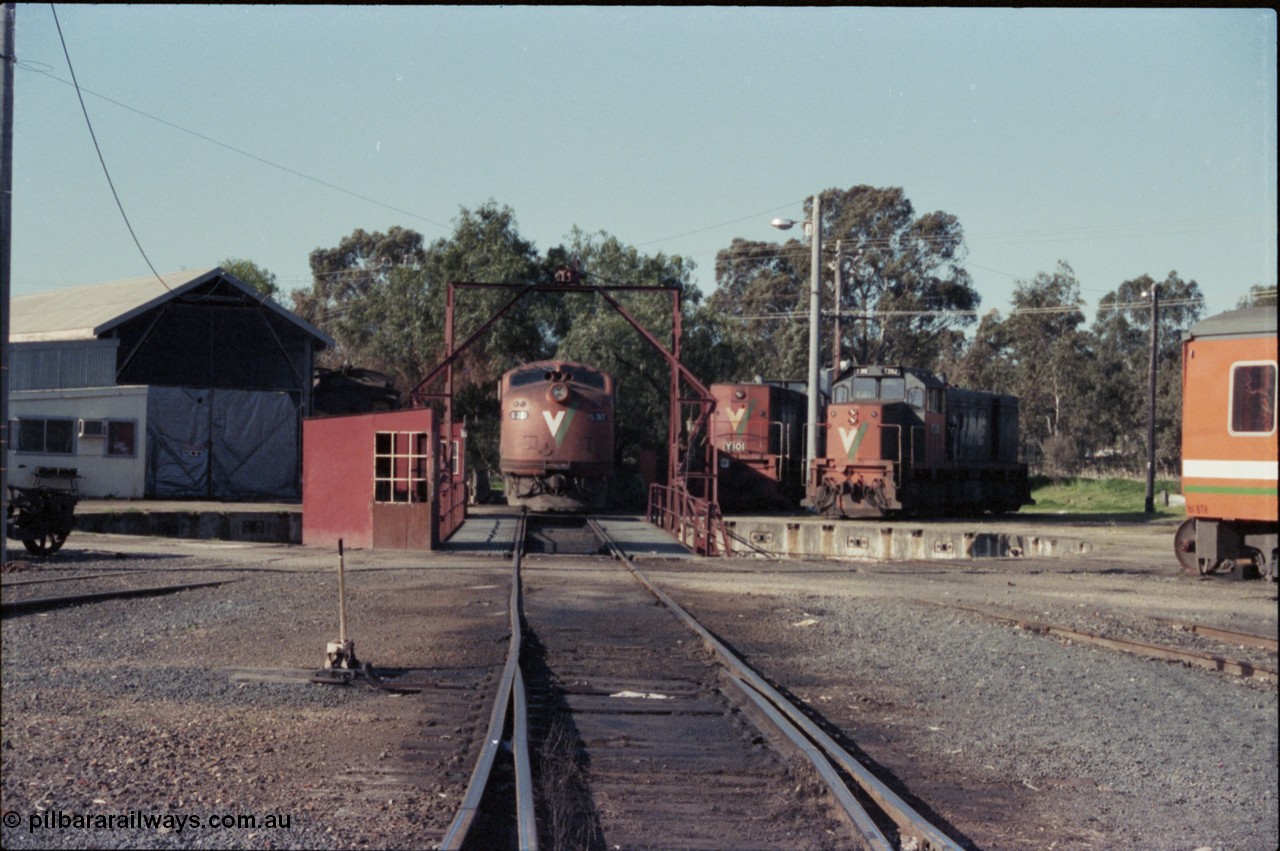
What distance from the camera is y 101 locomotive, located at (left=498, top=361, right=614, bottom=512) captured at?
28516mm

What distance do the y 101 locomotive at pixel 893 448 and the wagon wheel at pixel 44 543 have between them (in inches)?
714

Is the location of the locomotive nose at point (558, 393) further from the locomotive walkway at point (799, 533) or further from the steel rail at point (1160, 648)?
the steel rail at point (1160, 648)

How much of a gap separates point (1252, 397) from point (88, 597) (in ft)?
44.0

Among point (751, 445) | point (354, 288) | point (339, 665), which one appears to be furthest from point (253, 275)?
point (339, 665)

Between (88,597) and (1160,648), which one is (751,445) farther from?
(1160,648)

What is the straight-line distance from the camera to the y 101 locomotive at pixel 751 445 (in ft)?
118

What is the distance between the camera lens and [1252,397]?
1445 cm

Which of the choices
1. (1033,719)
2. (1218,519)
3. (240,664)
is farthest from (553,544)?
(1033,719)

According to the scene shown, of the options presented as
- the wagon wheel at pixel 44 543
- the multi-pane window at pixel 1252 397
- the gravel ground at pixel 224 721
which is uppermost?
the multi-pane window at pixel 1252 397

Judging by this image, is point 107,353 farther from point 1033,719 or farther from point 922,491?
point 1033,719

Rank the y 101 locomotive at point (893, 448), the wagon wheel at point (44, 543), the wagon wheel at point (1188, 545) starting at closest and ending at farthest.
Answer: the wagon wheel at point (44, 543) → the wagon wheel at point (1188, 545) → the y 101 locomotive at point (893, 448)

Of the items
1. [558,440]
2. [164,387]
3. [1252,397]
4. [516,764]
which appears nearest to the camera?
[516,764]

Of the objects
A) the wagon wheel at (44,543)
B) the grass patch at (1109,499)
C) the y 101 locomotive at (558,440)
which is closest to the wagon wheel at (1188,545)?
the grass patch at (1109,499)

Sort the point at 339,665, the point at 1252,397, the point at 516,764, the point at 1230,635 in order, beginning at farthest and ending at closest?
the point at 1252,397
the point at 1230,635
the point at 339,665
the point at 516,764
